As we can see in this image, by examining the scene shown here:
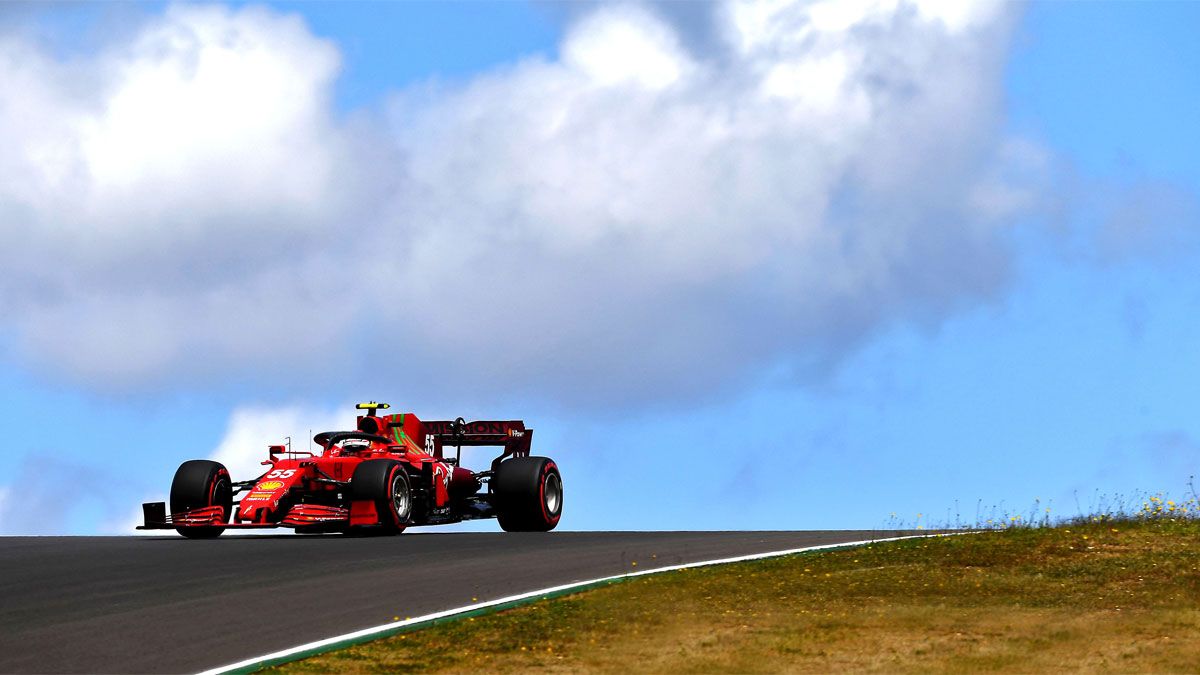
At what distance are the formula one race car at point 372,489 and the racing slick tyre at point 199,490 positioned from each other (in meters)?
0.02

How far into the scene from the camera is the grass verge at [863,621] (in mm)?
13156

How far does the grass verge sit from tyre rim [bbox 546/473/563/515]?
966cm

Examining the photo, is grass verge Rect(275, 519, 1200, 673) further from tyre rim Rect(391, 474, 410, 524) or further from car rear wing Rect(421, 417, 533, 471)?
car rear wing Rect(421, 417, 533, 471)

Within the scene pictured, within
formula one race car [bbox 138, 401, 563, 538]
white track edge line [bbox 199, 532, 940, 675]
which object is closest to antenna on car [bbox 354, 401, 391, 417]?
formula one race car [bbox 138, 401, 563, 538]

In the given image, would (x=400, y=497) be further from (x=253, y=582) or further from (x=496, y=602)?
(x=496, y=602)

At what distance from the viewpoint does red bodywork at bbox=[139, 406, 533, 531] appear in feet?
85.1

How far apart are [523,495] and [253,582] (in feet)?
34.2

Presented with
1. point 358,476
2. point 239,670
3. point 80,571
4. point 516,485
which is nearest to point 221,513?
point 358,476

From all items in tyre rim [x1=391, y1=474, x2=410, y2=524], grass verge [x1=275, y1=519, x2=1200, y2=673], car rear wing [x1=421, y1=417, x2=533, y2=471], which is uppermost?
car rear wing [x1=421, y1=417, x2=533, y2=471]

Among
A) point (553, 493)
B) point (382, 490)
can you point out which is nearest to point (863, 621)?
point (382, 490)

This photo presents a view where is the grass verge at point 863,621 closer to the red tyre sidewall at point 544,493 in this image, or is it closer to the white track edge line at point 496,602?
the white track edge line at point 496,602

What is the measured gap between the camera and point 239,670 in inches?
491

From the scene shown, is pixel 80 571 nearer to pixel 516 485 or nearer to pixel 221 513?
pixel 221 513

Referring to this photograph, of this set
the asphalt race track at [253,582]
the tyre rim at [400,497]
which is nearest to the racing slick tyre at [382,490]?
the tyre rim at [400,497]
